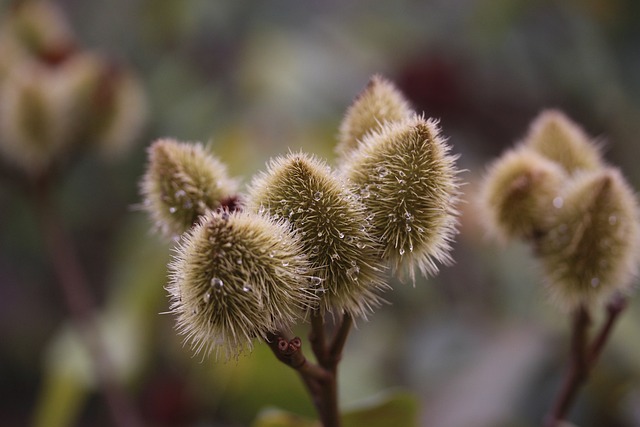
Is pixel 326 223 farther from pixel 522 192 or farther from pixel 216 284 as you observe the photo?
pixel 522 192

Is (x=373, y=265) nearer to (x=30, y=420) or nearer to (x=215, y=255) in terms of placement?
(x=215, y=255)

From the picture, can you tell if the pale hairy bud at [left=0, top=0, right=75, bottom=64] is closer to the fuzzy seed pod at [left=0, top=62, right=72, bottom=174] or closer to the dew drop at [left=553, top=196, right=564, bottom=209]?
the fuzzy seed pod at [left=0, top=62, right=72, bottom=174]

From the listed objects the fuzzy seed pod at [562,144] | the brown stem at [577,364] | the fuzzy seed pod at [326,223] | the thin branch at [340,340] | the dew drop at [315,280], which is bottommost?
the brown stem at [577,364]

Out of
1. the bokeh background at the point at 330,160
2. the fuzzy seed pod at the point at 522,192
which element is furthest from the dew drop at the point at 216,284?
the bokeh background at the point at 330,160

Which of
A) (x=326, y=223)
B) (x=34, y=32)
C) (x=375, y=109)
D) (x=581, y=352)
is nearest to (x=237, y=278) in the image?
(x=326, y=223)

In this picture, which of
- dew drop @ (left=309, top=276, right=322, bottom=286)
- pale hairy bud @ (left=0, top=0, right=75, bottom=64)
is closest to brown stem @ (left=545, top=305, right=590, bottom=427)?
dew drop @ (left=309, top=276, right=322, bottom=286)

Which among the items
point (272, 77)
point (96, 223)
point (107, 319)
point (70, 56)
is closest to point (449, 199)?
point (70, 56)

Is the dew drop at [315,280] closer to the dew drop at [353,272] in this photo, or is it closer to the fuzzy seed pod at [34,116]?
the dew drop at [353,272]
